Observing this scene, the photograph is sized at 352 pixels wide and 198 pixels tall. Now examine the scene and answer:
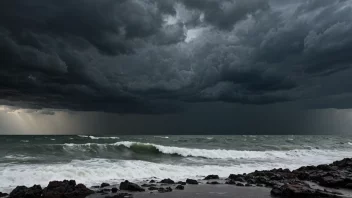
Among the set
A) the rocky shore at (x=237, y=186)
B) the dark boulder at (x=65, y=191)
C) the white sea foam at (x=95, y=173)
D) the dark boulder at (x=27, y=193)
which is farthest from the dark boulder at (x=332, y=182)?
the dark boulder at (x=27, y=193)

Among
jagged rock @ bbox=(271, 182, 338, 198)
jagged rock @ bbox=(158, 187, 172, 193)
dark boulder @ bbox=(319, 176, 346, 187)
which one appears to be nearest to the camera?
jagged rock @ bbox=(271, 182, 338, 198)

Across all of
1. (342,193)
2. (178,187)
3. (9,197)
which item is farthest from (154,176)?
(342,193)

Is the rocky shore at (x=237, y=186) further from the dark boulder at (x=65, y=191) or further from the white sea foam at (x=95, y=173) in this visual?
the white sea foam at (x=95, y=173)

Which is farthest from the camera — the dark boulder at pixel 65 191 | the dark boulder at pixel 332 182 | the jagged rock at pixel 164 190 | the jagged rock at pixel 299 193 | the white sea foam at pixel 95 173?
the white sea foam at pixel 95 173

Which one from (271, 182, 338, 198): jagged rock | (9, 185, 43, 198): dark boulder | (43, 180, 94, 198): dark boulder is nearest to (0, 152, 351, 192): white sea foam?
(9, 185, 43, 198): dark boulder

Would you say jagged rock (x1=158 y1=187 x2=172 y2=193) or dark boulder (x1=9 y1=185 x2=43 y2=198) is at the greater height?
dark boulder (x1=9 y1=185 x2=43 y2=198)

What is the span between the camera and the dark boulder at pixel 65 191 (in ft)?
34.9

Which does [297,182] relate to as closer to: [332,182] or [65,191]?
[332,182]

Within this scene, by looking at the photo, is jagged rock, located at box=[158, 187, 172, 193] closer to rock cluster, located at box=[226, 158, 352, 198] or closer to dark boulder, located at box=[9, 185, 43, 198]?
rock cluster, located at box=[226, 158, 352, 198]

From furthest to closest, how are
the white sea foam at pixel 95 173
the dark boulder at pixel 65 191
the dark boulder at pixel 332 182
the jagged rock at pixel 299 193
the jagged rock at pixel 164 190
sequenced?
the white sea foam at pixel 95 173 < the dark boulder at pixel 332 182 < the jagged rock at pixel 164 190 < the dark boulder at pixel 65 191 < the jagged rock at pixel 299 193

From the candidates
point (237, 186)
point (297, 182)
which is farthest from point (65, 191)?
point (297, 182)

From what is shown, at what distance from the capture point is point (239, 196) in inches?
439

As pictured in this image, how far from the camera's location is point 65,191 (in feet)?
36.5

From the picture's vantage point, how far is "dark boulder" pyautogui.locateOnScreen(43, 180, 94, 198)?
1062 cm
